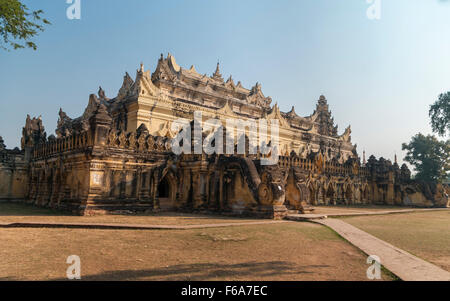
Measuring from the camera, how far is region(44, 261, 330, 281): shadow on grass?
550 centimetres

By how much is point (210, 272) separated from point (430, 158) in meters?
46.0

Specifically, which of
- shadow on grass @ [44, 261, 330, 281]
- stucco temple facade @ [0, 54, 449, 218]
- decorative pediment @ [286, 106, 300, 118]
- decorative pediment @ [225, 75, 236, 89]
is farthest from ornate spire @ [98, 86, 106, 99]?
shadow on grass @ [44, 261, 330, 281]

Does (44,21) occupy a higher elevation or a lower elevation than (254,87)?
lower

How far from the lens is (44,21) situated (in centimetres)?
1245

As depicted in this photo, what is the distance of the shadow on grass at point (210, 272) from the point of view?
5.50 metres

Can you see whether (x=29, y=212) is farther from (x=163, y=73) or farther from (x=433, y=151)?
(x=433, y=151)

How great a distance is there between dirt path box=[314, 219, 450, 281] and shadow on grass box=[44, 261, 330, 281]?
1412 mm

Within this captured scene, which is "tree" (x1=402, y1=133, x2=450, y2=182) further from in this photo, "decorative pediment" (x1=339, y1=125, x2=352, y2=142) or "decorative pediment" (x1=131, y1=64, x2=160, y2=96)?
"decorative pediment" (x1=131, y1=64, x2=160, y2=96)

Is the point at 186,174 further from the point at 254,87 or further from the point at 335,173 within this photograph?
the point at 254,87

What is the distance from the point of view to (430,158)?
140 ft

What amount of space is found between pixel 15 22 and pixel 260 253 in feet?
39.8

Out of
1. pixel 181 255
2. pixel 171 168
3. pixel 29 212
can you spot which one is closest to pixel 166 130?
pixel 171 168
